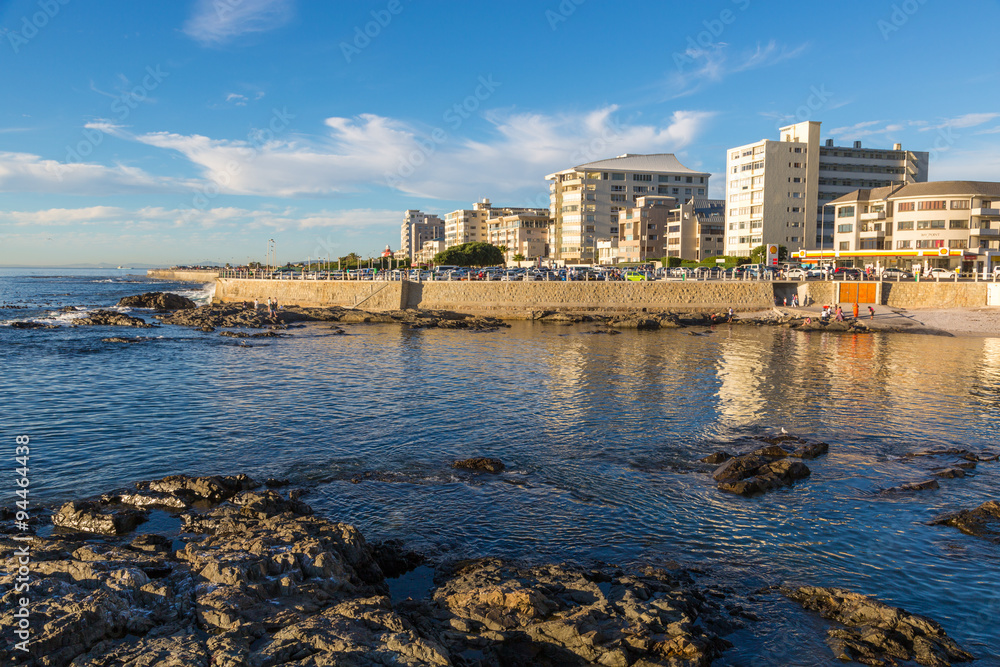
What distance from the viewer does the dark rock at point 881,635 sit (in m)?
8.95

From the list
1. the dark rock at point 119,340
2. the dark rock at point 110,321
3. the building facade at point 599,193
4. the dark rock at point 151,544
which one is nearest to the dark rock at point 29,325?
the dark rock at point 110,321

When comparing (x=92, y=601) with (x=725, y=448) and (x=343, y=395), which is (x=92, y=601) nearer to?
(x=725, y=448)

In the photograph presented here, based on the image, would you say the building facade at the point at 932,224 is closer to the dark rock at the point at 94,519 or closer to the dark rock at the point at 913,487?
the dark rock at the point at 913,487

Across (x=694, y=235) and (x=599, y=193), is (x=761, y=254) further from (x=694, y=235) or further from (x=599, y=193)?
(x=599, y=193)

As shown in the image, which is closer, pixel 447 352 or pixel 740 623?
pixel 740 623

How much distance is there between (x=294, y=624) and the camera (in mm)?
8500

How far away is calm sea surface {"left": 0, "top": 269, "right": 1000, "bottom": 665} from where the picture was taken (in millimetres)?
12273

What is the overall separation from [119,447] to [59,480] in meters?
3.04

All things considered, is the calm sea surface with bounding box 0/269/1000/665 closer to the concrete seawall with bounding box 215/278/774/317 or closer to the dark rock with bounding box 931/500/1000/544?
the dark rock with bounding box 931/500/1000/544

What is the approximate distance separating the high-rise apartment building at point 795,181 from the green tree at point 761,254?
266 cm

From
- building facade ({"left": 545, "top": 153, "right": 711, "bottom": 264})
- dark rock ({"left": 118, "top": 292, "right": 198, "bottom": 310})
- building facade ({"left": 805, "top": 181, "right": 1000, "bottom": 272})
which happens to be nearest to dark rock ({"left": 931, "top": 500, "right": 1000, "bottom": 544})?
building facade ({"left": 805, "top": 181, "right": 1000, "bottom": 272})

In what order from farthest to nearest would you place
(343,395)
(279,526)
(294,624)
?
1. (343,395)
2. (279,526)
3. (294,624)

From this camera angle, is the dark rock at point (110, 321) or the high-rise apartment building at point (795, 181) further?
the high-rise apartment building at point (795, 181)

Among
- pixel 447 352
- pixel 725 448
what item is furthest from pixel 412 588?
pixel 447 352
